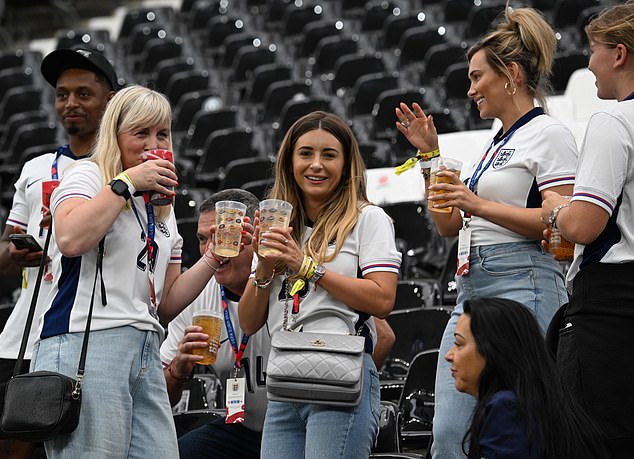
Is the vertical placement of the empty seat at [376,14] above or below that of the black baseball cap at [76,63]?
above

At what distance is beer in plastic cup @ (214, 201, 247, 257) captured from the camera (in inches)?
122

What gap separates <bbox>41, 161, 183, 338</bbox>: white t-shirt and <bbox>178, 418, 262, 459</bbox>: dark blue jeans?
0.82 meters

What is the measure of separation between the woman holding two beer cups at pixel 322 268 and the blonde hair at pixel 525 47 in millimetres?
543

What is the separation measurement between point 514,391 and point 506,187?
828 millimetres

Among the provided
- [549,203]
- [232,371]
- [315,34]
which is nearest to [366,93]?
[315,34]

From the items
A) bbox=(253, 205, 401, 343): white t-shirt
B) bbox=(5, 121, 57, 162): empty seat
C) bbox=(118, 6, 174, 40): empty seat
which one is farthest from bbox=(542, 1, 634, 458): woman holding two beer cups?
bbox=(118, 6, 174, 40): empty seat

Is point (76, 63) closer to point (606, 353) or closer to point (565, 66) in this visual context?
point (606, 353)

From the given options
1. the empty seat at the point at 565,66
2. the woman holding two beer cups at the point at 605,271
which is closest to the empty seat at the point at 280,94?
the empty seat at the point at 565,66

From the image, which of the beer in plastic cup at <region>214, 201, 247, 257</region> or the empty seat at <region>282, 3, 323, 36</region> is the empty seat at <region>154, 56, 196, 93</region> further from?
the beer in plastic cup at <region>214, 201, 247, 257</region>

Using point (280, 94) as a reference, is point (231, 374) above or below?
below

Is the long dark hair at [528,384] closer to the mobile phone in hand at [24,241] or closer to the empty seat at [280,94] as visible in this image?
the mobile phone in hand at [24,241]

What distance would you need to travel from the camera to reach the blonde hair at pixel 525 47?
10.5ft

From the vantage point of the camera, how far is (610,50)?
2855mm

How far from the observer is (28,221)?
152 inches
